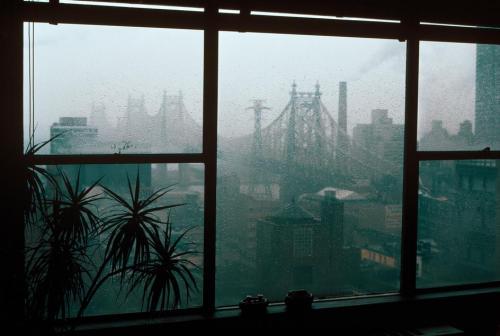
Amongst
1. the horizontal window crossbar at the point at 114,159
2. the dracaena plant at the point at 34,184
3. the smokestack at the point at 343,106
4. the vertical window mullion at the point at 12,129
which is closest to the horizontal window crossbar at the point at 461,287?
the smokestack at the point at 343,106

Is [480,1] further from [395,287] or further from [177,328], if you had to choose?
[177,328]

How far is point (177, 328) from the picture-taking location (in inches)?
144

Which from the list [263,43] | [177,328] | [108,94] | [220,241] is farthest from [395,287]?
[108,94]

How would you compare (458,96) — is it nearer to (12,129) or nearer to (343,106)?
(343,106)

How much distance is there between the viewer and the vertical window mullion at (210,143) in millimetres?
3764

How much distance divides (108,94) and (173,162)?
1.97ft

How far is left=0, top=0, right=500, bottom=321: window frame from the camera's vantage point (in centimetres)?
340

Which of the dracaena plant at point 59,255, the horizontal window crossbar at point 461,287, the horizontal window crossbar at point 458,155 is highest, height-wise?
the horizontal window crossbar at point 458,155

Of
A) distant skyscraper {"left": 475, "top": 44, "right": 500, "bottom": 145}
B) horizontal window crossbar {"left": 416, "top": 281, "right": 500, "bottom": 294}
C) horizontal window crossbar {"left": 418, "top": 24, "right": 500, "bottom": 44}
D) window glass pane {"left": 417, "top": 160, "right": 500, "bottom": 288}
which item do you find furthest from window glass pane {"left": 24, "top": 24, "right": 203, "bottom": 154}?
distant skyscraper {"left": 475, "top": 44, "right": 500, "bottom": 145}

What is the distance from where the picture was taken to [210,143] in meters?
3.79

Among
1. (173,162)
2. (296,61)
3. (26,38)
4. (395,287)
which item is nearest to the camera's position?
(26,38)

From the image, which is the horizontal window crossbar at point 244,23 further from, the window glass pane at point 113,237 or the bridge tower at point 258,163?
the window glass pane at point 113,237

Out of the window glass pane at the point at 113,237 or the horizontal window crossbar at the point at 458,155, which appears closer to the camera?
the window glass pane at the point at 113,237

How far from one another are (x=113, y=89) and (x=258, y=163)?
1.10 metres
